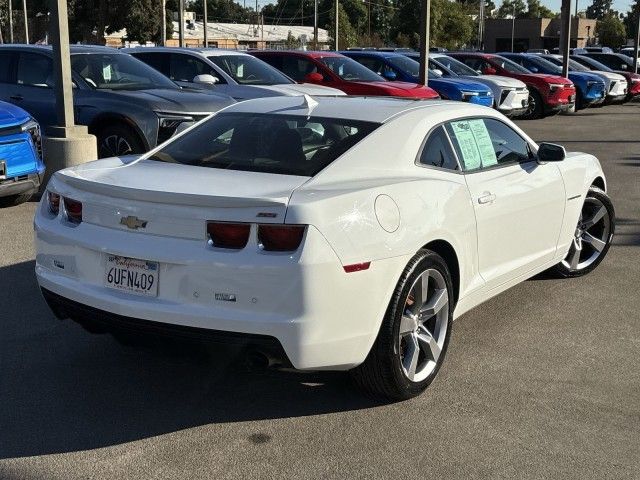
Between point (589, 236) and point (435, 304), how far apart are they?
291cm

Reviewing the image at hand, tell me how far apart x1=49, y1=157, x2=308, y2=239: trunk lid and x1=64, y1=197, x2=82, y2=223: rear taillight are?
34 millimetres

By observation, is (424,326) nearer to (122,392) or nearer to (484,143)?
(484,143)

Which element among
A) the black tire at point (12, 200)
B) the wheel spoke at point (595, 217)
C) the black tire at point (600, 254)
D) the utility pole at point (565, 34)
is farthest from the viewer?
the utility pole at point (565, 34)

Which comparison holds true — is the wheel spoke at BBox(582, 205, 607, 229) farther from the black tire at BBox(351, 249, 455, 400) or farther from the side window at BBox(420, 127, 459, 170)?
the black tire at BBox(351, 249, 455, 400)

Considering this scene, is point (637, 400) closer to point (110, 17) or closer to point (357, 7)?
point (110, 17)

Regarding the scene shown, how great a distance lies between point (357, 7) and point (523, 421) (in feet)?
346

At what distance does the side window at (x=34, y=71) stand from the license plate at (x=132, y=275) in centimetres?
747

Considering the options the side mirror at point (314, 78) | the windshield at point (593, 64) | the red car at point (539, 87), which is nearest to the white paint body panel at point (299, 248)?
the side mirror at point (314, 78)

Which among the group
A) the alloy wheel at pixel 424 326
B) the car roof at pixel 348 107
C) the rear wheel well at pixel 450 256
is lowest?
the alloy wheel at pixel 424 326

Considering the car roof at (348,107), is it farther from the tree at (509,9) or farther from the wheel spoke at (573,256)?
the tree at (509,9)

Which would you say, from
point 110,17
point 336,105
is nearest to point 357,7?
point 110,17

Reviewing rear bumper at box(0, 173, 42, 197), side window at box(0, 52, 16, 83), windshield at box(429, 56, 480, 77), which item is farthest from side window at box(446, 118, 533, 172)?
windshield at box(429, 56, 480, 77)

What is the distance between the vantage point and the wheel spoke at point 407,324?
Answer: 4.45 m

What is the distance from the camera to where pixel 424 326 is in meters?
4.71
